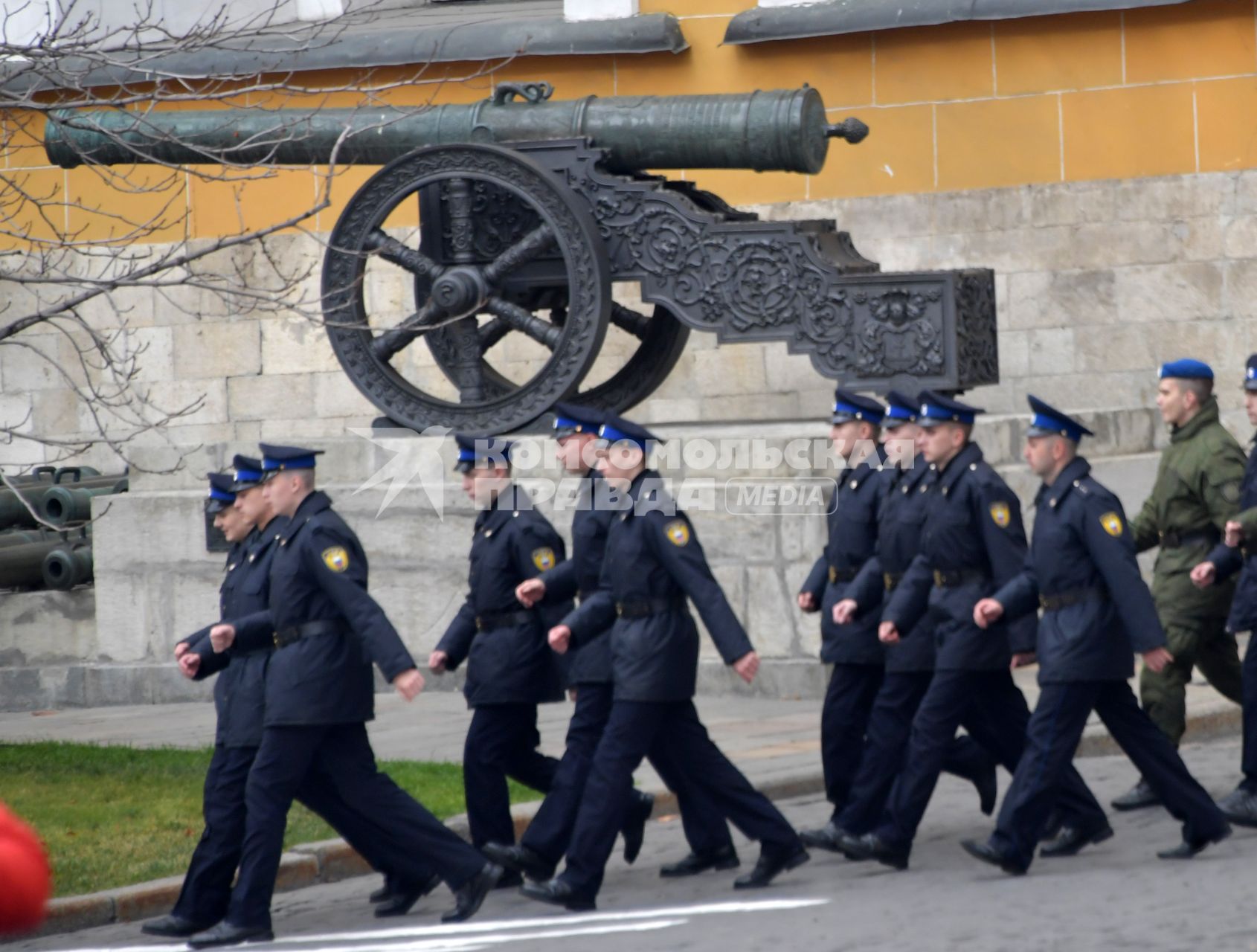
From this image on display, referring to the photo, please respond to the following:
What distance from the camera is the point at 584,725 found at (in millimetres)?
7352

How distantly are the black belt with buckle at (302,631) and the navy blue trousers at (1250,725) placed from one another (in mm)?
3147

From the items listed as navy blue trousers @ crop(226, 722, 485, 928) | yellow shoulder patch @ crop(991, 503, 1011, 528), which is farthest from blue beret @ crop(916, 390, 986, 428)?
navy blue trousers @ crop(226, 722, 485, 928)

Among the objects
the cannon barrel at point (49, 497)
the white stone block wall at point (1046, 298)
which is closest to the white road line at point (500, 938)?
the cannon barrel at point (49, 497)

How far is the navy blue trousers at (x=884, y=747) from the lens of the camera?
24.3 feet

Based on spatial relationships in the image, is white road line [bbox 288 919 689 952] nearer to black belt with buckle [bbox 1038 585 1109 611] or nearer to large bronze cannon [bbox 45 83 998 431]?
black belt with buckle [bbox 1038 585 1109 611]

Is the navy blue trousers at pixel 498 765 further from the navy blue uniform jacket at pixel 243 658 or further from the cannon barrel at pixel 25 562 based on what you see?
the cannon barrel at pixel 25 562

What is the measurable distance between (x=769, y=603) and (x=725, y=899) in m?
4.48

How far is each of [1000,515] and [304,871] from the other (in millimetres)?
2770

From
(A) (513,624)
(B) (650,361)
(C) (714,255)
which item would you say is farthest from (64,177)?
(A) (513,624)

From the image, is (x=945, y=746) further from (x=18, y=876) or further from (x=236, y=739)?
(x=18, y=876)

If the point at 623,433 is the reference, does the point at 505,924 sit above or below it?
below

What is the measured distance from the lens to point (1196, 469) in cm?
819

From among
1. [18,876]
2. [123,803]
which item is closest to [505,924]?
[123,803]

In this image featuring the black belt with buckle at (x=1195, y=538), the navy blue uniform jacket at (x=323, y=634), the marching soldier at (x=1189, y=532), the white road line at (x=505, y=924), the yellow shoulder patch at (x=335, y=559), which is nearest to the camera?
the white road line at (x=505, y=924)
